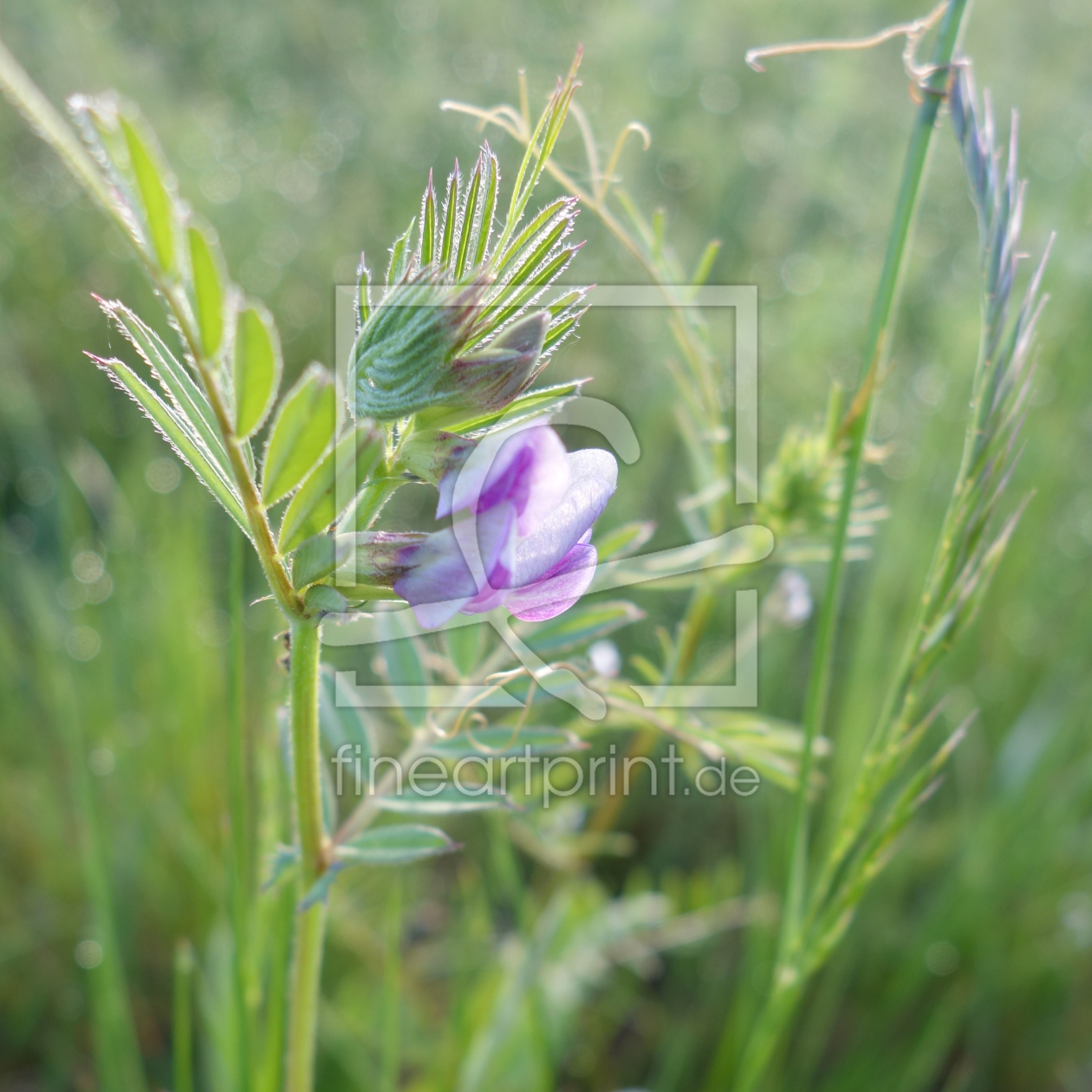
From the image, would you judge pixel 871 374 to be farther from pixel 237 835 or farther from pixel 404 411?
pixel 237 835

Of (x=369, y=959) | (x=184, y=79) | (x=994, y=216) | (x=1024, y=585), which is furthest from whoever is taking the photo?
(x=184, y=79)

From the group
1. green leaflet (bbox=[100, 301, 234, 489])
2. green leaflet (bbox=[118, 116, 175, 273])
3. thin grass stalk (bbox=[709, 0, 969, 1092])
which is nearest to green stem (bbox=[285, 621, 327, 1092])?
green leaflet (bbox=[100, 301, 234, 489])

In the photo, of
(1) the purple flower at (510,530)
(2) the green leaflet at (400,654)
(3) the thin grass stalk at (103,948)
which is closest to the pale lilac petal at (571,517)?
(1) the purple flower at (510,530)

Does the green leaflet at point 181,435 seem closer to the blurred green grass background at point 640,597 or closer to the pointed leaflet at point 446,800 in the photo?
the pointed leaflet at point 446,800

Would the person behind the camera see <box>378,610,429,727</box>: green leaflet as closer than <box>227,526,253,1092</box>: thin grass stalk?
No

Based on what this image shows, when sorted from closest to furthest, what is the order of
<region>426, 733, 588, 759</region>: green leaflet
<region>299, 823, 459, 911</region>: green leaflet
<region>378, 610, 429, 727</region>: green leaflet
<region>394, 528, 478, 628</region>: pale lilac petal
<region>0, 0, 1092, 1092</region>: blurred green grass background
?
<region>394, 528, 478, 628</region>: pale lilac petal, <region>299, 823, 459, 911</region>: green leaflet, <region>426, 733, 588, 759</region>: green leaflet, <region>378, 610, 429, 727</region>: green leaflet, <region>0, 0, 1092, 1092</region>: blurred green grass background

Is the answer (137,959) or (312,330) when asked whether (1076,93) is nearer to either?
(312,330)

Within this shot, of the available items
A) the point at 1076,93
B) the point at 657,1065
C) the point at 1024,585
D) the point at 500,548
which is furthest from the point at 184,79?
the point at 500,548

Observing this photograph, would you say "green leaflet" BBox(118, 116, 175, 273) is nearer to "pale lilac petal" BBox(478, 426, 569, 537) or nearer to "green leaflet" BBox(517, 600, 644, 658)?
"pale lilac petal" BBox(478, 426, 569, 537)
